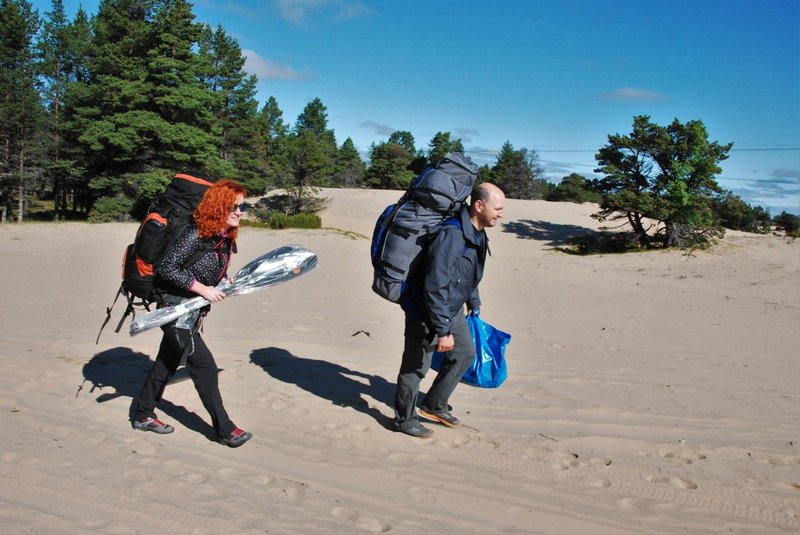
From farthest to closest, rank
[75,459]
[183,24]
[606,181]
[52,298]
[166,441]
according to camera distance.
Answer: [183,24], [606,181], [52,298], [166,441], [75,459]

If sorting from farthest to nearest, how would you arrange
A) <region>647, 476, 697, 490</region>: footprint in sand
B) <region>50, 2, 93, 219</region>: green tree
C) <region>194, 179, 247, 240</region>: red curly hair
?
1. <region>50, 2, 93, 219</region>: green tree
2. <region>194, 179, 247, 240</region>: red curly hair
3. <region>647, 476, 697, 490</region>: footprint in sand

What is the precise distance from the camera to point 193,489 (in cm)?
343

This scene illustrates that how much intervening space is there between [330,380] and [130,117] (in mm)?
27433

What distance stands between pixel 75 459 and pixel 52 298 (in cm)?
752

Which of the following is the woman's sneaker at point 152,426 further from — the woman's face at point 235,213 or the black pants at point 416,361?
the black pants at point 416,361

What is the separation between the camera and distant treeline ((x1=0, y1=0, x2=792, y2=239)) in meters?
29.0

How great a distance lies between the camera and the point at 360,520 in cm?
318

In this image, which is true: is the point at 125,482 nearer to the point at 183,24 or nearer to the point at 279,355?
the point at 279,355

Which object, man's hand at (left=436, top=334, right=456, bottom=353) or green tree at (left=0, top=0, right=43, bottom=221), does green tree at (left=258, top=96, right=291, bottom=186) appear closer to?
green tree at (left=0, top=0, right=43, bottom=221)

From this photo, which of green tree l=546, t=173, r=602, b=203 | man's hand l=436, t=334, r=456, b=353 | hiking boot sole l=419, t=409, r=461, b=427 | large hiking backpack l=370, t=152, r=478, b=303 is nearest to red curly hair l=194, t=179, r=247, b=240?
large hiking backpack l=370, t=152, r=478, b=303

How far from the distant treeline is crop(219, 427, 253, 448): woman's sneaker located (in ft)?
67.0

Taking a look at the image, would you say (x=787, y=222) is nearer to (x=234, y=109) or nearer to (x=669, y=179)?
(x=669, y=179)

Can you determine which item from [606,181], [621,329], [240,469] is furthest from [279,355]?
[606,181]

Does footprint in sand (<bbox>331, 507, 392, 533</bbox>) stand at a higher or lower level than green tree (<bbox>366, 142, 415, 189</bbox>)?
lower
